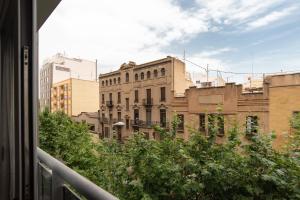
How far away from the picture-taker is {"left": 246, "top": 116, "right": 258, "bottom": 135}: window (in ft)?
4.61

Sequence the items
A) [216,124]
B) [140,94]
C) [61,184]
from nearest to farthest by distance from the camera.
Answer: [61,184]
[216,124]
[140,94]

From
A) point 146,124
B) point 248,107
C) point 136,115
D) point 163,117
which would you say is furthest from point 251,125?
point 136,115

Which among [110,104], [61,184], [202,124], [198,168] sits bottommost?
[198,168]

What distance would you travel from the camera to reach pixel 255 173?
137 centimetres

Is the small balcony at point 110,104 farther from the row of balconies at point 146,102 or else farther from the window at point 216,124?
the window at point 216,124

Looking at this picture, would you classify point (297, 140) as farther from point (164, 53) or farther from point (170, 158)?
point (164, 53)

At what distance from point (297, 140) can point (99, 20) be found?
182 cm

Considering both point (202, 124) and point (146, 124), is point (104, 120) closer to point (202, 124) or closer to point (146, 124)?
point (146, 124)

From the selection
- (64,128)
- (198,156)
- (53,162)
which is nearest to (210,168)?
(198,156)

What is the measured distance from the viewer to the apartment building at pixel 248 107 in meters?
1.17

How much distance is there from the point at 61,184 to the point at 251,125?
109 centimetres

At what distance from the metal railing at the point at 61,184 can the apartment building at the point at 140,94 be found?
1.09 metres

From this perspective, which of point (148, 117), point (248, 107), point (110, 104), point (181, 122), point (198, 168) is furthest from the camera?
point (110, 104)

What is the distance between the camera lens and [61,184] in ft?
2.83
